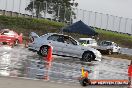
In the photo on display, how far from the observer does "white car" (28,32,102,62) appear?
26578 mm

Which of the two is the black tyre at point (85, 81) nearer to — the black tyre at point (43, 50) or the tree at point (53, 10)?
the black tyre at point (43, 50)

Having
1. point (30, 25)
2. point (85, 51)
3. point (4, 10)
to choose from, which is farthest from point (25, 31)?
point (85, 51)

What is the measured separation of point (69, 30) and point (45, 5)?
26.9m

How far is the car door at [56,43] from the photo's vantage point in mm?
26656

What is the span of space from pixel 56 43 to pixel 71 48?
1.02 m

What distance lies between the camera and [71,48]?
27000 millimetres

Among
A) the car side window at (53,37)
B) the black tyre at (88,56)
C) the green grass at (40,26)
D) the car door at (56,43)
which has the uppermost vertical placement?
the green grass at (40,26)

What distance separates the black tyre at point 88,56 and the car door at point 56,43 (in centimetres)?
166

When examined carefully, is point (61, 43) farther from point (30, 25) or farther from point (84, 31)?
point (30, 25)

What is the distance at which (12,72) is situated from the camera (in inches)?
648

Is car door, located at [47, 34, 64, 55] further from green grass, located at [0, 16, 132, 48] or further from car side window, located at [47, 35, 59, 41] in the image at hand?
green grass, located at [0, 16, 132, 48]

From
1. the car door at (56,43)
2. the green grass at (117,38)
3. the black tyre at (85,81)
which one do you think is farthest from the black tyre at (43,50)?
the green grass at (117,38)

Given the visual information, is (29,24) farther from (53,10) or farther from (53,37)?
(53,37)

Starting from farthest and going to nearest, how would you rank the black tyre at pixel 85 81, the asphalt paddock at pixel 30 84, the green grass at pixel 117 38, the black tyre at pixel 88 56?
1. the green grass at pixel 117 38
2. the black tyre at pixel 88 56
3. the black tyre at pixel 85 81
4. the asphalt paddock at pixel 30 84
